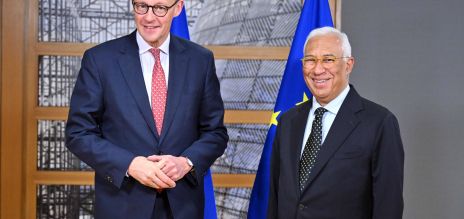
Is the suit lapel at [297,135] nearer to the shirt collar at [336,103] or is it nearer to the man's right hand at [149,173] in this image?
the shirt collar at [336,103]

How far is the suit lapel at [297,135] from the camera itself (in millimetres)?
1933

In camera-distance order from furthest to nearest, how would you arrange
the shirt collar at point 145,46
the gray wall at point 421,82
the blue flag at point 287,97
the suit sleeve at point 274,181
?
the gray wall at point 421,82
the blue flag at point 287,97
the suit sleeve at point 274,181
the shirt collar at point 145,46

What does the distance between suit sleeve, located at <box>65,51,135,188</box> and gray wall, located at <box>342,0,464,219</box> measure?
1755 mm

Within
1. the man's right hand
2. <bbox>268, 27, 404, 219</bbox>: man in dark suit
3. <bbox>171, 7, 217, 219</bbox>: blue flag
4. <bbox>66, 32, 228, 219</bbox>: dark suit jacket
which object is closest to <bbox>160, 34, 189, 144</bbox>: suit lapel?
<bbox>66, 32, 228, 219</bbox>: dark suit jacket

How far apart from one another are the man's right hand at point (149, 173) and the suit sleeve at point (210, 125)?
151mm

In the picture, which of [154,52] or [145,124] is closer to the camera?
[145,124]

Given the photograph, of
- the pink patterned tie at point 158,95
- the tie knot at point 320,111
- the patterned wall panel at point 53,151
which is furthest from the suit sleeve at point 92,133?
the patterned wall panel at point 53,151

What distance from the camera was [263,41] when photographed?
3381mm

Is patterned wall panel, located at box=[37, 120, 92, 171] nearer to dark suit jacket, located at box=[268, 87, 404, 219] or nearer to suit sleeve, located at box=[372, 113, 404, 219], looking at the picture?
dark suit jacket, located at box=[268, 87, 404, 219]

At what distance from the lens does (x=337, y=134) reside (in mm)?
1886

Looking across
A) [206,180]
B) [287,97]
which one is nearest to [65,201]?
[206,180]

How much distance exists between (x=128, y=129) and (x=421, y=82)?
1.96 m

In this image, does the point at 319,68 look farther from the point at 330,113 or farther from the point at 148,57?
the point at 148,57

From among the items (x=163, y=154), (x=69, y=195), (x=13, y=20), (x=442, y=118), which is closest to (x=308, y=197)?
(x=163, y=154)
